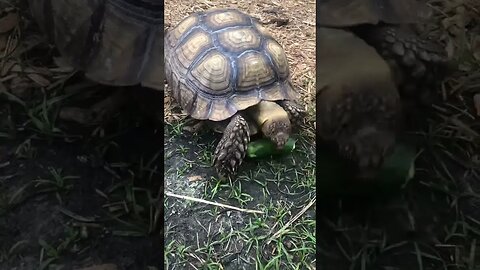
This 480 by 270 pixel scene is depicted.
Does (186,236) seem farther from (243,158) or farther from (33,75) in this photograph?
(33,75)

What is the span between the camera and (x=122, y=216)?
612 millimetres

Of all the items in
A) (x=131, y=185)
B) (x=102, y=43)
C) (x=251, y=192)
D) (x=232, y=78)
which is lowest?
(x=251, y=192)

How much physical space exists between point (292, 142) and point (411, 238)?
931 millimetres

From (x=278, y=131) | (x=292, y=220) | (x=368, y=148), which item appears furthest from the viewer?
(x=278, y=131)

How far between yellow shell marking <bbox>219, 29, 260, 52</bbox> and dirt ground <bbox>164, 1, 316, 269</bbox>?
0.06 meters

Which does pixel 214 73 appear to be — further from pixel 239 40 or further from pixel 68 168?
pixel 68 168

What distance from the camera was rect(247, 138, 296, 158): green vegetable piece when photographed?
152 cm

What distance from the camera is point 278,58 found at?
5.20 feet

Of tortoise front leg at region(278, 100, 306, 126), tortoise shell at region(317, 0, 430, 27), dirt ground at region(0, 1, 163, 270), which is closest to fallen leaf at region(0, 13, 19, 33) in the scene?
dirt ground at region(0, 1, 163, 270)

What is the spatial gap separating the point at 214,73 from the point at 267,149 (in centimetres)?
21

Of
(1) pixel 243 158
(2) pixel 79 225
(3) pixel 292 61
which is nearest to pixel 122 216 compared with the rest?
(2) pixel 79 225

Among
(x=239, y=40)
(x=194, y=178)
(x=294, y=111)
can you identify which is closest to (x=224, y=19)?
(x=239, y=40)

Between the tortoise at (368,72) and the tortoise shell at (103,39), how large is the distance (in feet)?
0.48

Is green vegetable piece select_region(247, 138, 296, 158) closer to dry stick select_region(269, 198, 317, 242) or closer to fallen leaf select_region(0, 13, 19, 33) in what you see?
dry stick select_region(269, 198, 317, 242)
